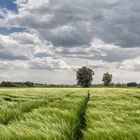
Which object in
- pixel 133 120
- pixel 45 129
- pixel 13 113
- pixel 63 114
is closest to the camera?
pixel 45 129

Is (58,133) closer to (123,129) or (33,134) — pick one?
(33,134)

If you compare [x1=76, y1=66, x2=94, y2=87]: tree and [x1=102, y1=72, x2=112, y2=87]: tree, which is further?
[x1=102, y1=72, x2=112, y2=87]: tree

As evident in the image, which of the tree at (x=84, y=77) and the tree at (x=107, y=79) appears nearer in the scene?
the tree at (x=84, y=77)

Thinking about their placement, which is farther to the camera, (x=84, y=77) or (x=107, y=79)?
(x=107, y=79)

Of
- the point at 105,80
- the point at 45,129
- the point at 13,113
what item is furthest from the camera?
the point at 105,80

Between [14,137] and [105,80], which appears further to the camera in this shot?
[105,80]

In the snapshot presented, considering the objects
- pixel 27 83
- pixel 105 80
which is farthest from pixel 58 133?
pixel 105 80

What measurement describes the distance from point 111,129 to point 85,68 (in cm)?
12746

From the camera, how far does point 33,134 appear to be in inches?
129

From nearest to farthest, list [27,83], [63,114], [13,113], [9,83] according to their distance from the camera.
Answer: [63,114]
[13,113]
[9,83]
[27,83]

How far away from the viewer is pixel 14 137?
3309 millimetres

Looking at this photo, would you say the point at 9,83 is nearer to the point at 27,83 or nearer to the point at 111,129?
the point at 27,83

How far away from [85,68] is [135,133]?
127540 millimetres

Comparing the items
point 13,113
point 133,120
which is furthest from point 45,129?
Result: point 13,113
